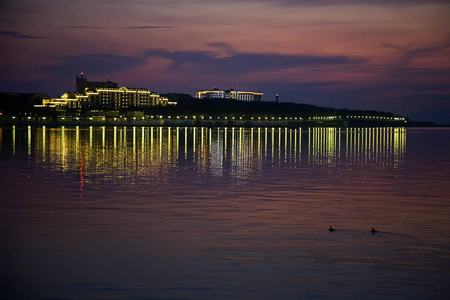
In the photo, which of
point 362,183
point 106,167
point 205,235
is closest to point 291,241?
point 205,235

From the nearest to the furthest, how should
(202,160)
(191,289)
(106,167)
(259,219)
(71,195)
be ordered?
(191,289) < (259,219) < (71,195) < (106,167) < (202,160)

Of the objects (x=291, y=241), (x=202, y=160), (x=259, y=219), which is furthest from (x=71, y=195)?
(x=202, y=160)

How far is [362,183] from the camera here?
31203 mm

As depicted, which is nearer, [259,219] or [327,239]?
[327,239]

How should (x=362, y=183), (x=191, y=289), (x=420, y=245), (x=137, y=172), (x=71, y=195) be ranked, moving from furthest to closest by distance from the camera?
1. (x=137, y=172)
2. (x=362, y=183)
3. (x=71, y=195)
4. (x=420, y=245)
5. (x=191, y=289)

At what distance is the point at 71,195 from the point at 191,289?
14605mm

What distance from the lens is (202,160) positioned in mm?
47531

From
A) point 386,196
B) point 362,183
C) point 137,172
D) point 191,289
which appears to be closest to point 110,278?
point 191,289

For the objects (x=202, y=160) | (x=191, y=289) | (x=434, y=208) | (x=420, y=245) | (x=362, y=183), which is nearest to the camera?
(x=191, y=289)

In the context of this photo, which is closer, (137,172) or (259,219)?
(259,219)

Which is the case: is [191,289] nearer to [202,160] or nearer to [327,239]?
[327,239]

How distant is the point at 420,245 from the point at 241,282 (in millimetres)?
5920

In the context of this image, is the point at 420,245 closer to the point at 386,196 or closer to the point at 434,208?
the point at 434,208

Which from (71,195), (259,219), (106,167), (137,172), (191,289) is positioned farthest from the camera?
(106,167)
